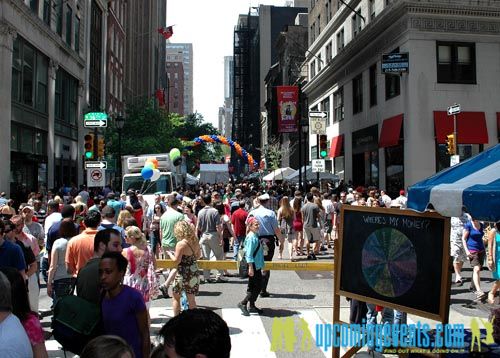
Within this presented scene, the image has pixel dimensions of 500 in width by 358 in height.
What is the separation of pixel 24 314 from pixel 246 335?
4.31m

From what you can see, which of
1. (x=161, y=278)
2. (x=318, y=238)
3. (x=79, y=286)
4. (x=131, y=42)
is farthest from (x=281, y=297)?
(x=131, y=42)

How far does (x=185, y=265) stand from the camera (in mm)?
7691

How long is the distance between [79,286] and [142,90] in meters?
76.2

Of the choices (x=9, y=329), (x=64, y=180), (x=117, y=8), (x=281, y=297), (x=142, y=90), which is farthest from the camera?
(x=142, y=90)

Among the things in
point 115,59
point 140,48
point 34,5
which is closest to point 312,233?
point 34,5

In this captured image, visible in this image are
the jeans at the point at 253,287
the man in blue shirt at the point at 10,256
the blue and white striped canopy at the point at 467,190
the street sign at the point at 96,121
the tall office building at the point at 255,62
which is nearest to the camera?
the blue and white striped canopy at the point at 467,190

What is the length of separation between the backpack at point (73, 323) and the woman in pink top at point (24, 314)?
14cm

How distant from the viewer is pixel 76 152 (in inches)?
1369

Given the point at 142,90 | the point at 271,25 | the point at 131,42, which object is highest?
the point at 271,25

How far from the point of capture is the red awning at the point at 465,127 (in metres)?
23.6

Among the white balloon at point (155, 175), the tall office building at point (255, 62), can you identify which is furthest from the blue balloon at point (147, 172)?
the tall office building at point (255, 62)

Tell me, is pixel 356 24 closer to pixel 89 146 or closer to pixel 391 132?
pixel 391 132

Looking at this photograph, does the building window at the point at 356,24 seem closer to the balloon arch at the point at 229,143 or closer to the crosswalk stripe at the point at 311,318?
the balloon arch at the point at 229,143

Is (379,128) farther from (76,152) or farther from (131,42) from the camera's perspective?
(131,42)
